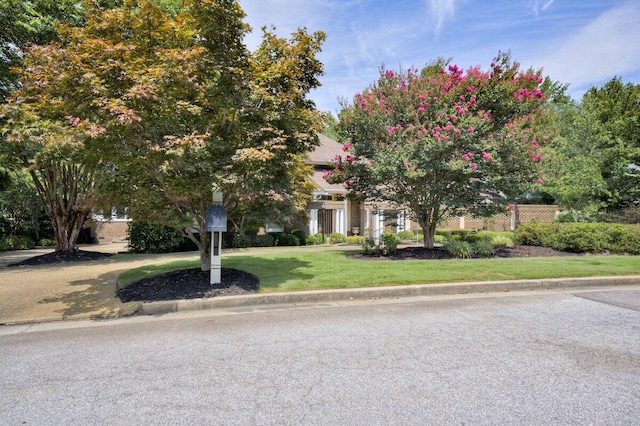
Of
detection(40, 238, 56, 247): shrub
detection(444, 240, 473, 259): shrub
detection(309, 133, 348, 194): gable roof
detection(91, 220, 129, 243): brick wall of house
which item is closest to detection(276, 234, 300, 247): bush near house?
detection(309, 133, 348, 194): gable roof

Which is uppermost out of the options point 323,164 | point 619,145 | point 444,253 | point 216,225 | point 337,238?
point 619,145

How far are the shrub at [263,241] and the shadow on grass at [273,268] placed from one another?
5977 millimetres

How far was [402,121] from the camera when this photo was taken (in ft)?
39.7

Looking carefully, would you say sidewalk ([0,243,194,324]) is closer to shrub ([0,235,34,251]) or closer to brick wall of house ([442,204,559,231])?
shrub ([0,235,34,251])

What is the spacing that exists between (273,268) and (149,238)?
764 centimetres

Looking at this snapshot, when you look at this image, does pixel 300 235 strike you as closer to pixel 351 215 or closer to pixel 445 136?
pixel 351 215

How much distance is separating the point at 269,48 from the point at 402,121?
5.45 meters

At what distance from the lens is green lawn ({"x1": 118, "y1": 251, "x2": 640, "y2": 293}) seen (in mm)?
8273

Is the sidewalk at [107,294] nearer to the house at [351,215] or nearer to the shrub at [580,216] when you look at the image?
the house at [351,215]

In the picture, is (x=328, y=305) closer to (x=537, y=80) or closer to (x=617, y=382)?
(x=617, y=382)

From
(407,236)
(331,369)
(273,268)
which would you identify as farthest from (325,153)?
(331,369)

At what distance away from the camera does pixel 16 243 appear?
19.0 metres

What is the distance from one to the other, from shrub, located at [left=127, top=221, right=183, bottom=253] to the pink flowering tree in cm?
748

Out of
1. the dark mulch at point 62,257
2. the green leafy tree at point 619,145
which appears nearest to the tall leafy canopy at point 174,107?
the dark mulch at point 62,257
